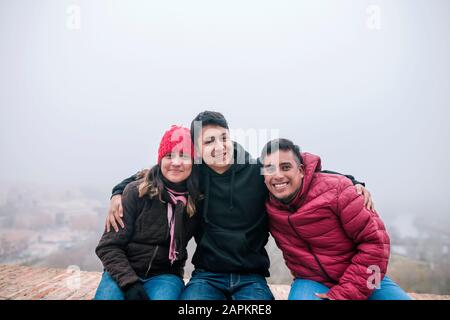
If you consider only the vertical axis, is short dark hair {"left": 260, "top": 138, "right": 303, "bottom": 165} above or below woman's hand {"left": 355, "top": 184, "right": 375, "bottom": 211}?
above

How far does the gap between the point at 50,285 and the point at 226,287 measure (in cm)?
331

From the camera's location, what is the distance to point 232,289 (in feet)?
7.98

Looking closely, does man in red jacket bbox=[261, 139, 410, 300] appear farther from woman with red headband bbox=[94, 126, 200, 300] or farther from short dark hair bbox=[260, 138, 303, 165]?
woman with red headband bbox=[94, 126, 200, 300]

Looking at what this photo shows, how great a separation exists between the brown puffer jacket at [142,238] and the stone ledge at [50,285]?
1.92 metres

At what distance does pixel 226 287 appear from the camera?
8.12 ft

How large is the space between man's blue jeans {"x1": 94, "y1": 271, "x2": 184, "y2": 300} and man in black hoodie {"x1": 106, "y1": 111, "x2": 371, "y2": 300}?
0.40ft

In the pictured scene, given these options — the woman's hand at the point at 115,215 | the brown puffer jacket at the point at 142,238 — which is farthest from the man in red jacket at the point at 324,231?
the woman's hand at the point at 115,215

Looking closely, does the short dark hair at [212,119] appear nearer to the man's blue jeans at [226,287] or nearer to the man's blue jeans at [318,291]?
the man's blue jeans at [226,287]

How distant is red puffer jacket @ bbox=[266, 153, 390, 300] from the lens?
7.15 feet

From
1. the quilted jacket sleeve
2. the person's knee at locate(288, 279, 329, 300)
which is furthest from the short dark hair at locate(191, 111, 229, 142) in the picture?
the person's knee at locate(288, 279, 329, 300)

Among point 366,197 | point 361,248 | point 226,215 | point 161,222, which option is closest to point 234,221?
point 226,215

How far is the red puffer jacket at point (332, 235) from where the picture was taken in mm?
2180

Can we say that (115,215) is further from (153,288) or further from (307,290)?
(307,290)
